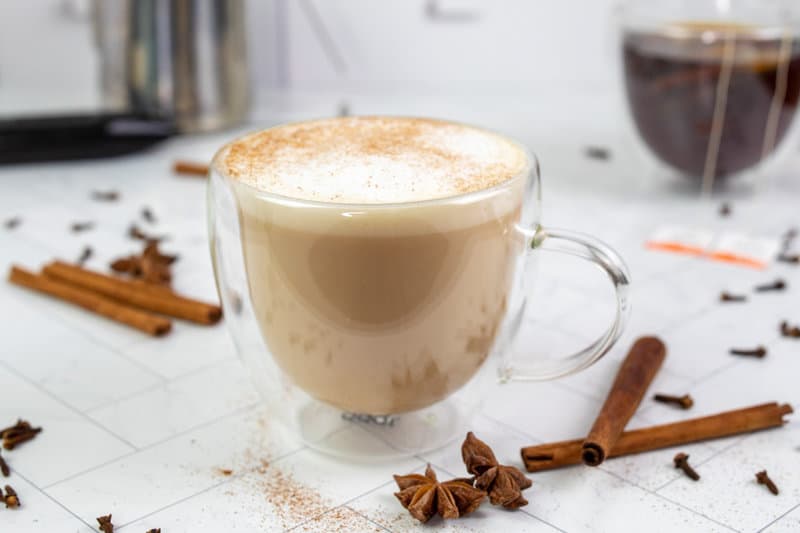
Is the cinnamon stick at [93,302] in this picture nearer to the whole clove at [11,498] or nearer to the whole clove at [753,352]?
the whole clove at [11,498]

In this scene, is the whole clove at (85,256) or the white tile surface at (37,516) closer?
the white tile surface at (37,516)

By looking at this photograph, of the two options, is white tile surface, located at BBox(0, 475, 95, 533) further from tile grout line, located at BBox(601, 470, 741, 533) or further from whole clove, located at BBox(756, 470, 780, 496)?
whole clove, located at BBox(756, 470, 780, 496)

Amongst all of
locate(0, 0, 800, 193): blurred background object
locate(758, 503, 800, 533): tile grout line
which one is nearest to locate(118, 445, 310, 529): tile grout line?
locate(758, 503, 800, 533): tile grout line

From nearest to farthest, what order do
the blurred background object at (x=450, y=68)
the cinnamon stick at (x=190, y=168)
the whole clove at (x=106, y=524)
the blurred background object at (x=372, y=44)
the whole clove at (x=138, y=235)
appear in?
the whole clove at (x=106, y=524) < the whole clove at (x=138, y=235) < the blurred background object at (x=450, y=68) < the cinnamon stick at (x=190, y=168) < the blurred background object at (x=372, y=44)

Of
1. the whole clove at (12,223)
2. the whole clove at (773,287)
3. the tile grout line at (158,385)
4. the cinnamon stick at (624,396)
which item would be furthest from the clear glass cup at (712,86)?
the whole clove at (12,223)

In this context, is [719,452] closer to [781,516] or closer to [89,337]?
[781,516]

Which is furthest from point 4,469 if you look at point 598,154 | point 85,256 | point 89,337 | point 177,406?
point 598,154

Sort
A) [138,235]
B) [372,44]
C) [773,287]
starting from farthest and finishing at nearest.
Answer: [372,44] → [138,235] → [773,287]
